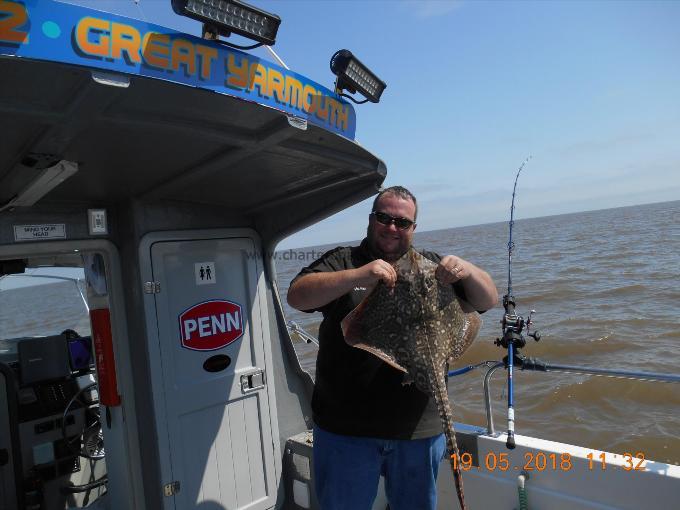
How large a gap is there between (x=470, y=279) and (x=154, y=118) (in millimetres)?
1963

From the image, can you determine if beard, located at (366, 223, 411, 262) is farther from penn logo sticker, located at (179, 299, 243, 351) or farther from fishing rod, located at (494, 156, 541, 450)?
penn logo sticker, located at (179, 299, 243, 351)

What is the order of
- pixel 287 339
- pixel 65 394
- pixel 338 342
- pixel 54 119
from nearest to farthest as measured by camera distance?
1. pixel 54 119
2. pixel 338 342
3. pixel 287 339
4. pixel 65 394

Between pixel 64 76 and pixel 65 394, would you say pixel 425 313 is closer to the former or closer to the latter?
pixel 64 76

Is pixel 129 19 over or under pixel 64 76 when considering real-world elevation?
over

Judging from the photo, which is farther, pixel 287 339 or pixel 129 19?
pixel 287 339

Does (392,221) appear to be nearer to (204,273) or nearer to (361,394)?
(361,394)

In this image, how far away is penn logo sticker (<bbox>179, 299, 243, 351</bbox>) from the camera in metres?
4.34

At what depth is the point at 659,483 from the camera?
10.6 feet

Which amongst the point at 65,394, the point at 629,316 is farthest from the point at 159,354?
the point at 629,316

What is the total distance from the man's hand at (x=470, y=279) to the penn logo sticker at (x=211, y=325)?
2467 millimetres

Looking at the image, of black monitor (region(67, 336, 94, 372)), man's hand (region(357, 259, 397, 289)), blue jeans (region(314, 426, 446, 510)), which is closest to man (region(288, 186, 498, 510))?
blue jeans (region(314, 426, 446, 510))

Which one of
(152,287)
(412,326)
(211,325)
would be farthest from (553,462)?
(152,287)

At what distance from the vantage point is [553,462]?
3619mm

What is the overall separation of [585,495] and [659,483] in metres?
0.50
